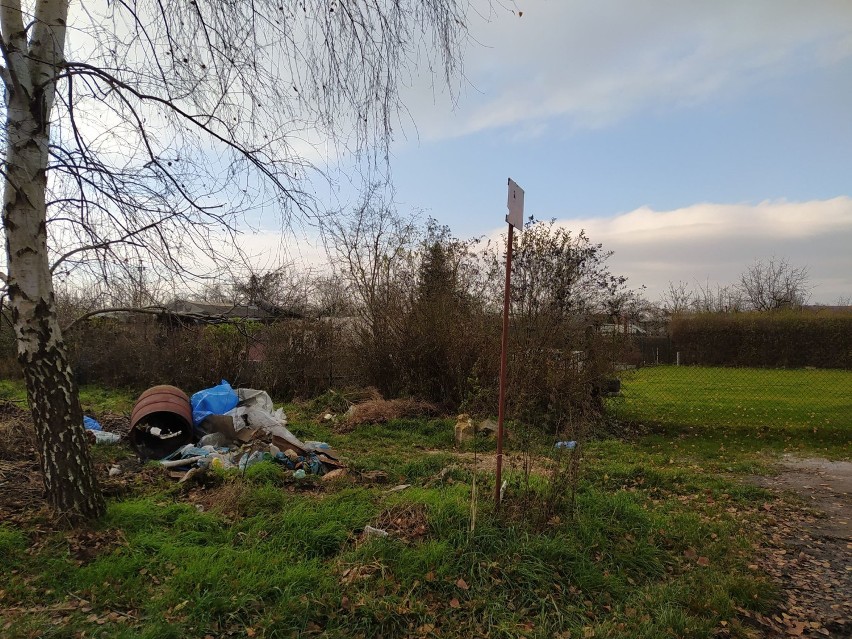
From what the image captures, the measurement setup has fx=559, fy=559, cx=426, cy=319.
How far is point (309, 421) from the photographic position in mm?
11000

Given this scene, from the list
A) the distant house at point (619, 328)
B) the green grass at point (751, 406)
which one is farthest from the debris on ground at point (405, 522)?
the green grass at point (751, 406)

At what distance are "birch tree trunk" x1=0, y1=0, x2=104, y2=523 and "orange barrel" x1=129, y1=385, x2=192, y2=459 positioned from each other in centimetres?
300

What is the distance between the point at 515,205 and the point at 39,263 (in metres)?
3.43

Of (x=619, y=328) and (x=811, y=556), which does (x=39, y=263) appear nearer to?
(x=811, y=556)

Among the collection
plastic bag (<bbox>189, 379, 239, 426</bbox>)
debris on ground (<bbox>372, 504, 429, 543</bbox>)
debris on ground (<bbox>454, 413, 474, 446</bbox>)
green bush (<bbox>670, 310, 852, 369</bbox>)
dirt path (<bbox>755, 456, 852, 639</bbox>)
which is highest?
green bush (<bbox>670, 310, 852, 369</bbox>)

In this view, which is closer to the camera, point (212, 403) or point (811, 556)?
point (811, 556)

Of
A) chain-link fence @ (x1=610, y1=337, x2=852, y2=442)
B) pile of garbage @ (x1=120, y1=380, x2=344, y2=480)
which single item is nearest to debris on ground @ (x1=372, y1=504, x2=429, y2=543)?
pile of garbage @ (x1=120, y1=380, x2=344, y2=480)

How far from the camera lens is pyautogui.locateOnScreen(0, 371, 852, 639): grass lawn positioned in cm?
313

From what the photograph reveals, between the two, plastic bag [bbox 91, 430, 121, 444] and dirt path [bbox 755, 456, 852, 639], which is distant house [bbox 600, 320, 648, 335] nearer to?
dirt path [bbox 755, 456, 852, 639]

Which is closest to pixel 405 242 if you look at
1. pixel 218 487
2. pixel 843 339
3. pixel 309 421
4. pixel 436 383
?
pixel 436 383

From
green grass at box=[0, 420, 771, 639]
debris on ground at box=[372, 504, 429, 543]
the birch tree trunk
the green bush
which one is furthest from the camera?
the green bush

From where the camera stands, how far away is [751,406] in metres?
13.6

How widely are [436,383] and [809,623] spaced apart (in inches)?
359

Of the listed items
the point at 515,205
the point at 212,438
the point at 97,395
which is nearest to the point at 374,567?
the point at 515,205
